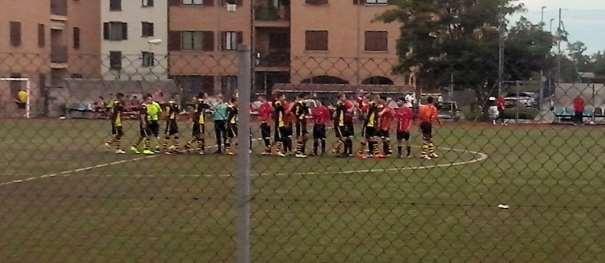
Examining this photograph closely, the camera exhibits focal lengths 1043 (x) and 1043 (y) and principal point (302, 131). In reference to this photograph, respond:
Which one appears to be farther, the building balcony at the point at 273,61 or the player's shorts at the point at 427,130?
the building balcony at the point at 273,61

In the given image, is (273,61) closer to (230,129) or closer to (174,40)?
(174,40)

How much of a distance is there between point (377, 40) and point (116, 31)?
17499 mm

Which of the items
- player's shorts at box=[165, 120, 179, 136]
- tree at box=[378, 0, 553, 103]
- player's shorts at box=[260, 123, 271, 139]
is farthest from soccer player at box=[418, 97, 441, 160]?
tree at box=[378, 0, 553, 103]

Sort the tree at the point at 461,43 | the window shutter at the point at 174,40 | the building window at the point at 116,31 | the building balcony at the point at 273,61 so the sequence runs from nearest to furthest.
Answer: the building balcony at the point at 273,61 < the tree at the point at 461,43 < the window shutter at the point at 174,40 < the building window at the point at 116,31

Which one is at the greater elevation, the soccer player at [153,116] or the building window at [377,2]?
the building window at [377,2]

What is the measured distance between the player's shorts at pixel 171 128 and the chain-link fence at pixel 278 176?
0.04m

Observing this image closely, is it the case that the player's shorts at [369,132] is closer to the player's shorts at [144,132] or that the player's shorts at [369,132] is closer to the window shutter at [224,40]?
the player's shorts at [144,132]

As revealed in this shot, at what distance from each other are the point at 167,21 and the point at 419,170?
43.7 meters

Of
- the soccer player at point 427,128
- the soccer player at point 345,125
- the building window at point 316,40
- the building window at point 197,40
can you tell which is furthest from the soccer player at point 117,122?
the building window at point 316,40

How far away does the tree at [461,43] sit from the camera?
5328 centimetres

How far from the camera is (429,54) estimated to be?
54.9 meters

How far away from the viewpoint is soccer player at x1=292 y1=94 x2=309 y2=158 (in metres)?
29.2

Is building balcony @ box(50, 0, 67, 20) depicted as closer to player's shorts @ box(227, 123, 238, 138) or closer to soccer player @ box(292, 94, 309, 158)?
player's shorts @ box(227, 123, 238, 138)

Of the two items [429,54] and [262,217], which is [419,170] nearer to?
[262,217]
